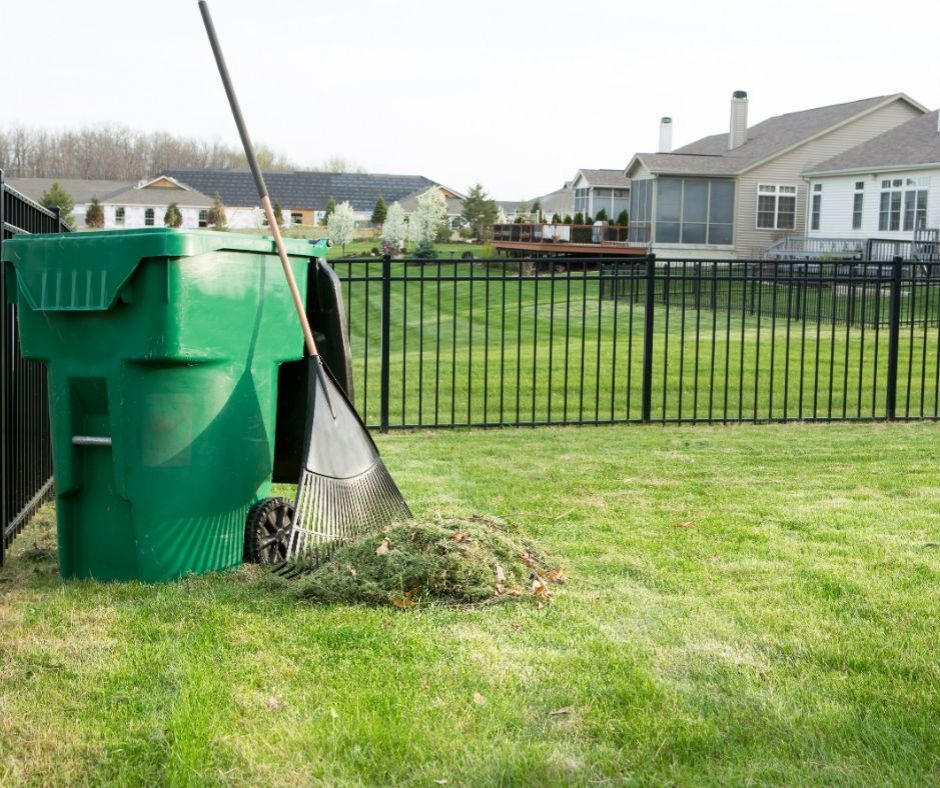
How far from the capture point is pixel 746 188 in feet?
131

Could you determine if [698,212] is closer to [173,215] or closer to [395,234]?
[395,234]

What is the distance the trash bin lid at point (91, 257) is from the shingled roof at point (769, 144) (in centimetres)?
3546

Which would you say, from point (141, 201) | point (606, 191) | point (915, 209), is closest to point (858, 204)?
point (915, 209)

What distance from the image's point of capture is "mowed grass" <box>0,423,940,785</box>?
2980 mm

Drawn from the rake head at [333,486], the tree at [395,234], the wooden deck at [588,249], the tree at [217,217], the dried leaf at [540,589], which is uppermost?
the tree at [217,217]

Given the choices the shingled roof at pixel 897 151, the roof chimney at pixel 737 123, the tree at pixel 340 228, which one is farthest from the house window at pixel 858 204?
the tree at pixel 340 228

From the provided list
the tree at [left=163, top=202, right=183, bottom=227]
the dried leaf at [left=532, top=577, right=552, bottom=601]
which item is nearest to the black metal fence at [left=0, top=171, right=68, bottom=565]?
the dried leaf at [left=532, top=577, right=552, bottom=601]

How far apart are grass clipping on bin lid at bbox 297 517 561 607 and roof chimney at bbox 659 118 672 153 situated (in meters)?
47.0

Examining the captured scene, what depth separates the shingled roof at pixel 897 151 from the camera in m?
33.0

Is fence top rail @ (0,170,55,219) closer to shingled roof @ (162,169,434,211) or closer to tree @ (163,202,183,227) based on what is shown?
tree @ (163,202,183,227)

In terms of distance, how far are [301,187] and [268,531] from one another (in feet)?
280

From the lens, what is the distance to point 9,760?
117 inches

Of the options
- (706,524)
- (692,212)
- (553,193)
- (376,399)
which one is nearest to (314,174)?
(553,193)

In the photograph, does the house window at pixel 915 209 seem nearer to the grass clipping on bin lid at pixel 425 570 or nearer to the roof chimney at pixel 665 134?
the roof chimney at pixel 665 134
